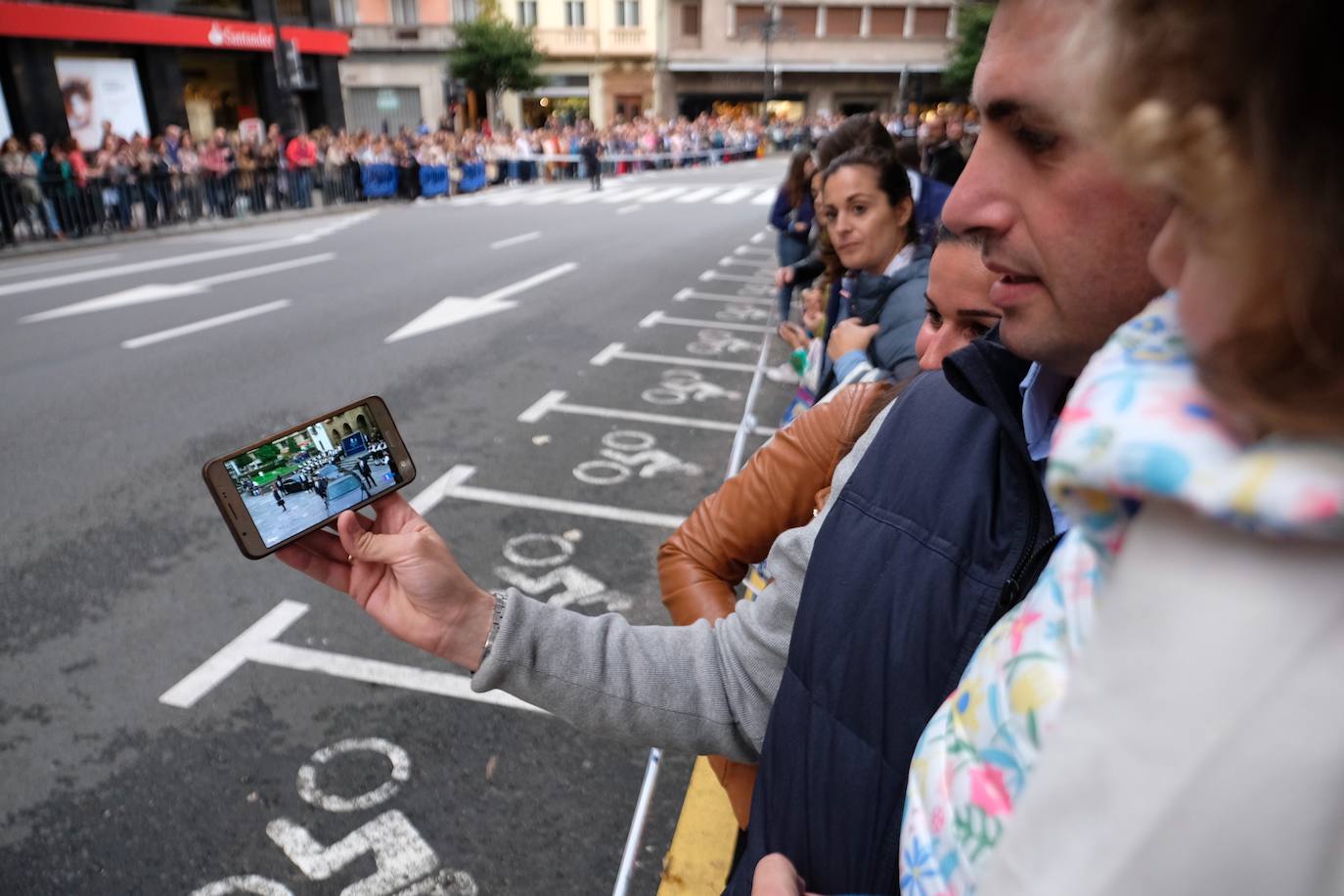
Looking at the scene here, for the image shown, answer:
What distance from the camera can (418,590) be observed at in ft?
4.71

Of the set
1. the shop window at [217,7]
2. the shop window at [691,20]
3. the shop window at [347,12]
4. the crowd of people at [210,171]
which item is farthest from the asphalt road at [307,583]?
the shop window at [691,20]

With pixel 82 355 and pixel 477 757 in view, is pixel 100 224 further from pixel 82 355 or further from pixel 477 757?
pixel 477 757

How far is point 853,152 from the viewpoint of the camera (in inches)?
161

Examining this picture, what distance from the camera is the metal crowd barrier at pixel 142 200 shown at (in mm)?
14344

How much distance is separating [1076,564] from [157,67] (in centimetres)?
2736

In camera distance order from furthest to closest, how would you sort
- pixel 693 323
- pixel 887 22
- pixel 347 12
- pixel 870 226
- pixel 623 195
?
pixel 887 22 < pixel 347 12 < pixel 623 195 < pixel 693 323 < pixel 870 226

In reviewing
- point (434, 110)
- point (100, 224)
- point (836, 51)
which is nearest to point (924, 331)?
point (100, 224)

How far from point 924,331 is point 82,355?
772 cm

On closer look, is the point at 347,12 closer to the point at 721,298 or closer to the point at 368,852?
the point at 721,298

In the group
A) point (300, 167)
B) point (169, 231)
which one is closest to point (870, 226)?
point (169, 231)

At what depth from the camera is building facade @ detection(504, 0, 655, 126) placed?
56.3 metres

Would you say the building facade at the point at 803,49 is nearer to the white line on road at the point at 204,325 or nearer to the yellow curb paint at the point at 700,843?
the white line on road at the point at 204,325

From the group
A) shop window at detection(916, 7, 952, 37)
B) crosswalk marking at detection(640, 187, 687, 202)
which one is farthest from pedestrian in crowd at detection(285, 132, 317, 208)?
shop window at detection(916, 7, 952, 37)

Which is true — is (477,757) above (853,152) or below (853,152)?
below
